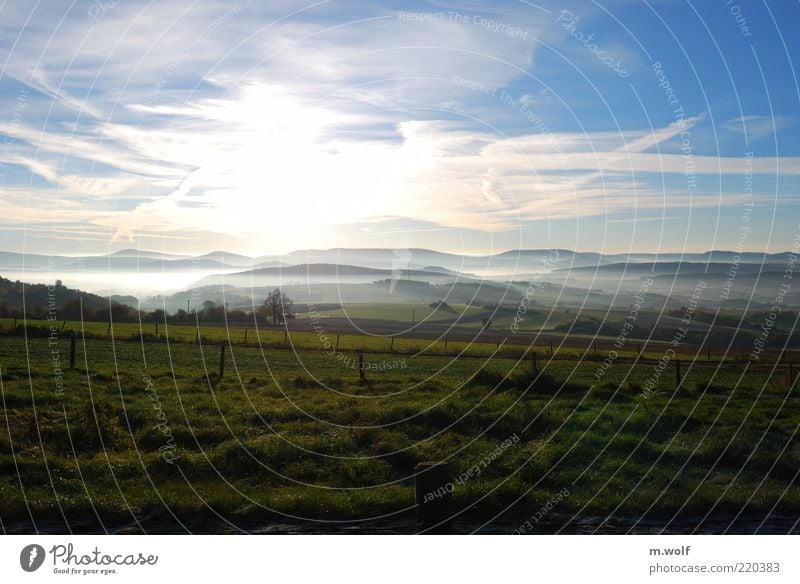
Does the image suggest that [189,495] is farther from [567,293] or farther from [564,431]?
[567,293]

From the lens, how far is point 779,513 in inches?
527

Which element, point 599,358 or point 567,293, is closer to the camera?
point 567,293

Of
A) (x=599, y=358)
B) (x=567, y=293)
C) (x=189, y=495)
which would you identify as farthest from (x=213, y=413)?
(x=599, y=358)

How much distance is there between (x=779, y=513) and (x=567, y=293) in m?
14.2
